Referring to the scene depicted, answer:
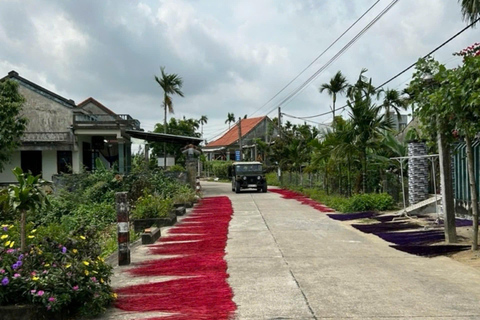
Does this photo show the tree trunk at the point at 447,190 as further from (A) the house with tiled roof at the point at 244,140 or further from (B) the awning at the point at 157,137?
(A) the house with tiled roof at the point at 244,140

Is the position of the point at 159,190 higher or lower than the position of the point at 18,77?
lower

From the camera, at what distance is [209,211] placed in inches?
776

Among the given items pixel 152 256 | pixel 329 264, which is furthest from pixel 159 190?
pixel 329 264

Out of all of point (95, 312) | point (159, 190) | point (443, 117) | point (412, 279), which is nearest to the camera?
point (95, 312)

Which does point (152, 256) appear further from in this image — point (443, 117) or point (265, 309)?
point (443, 117)

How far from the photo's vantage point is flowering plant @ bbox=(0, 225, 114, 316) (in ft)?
18.6

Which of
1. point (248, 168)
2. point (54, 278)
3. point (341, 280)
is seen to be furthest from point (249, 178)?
point (54, 278)

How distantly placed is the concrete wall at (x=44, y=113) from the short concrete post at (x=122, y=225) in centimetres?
2449

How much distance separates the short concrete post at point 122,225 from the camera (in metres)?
8.93

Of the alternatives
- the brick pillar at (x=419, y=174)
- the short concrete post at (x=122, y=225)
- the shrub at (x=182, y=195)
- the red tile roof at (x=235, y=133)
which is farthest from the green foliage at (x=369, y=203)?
the red tile roof at (x=235, y=133)

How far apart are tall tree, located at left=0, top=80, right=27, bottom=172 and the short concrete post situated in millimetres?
20298

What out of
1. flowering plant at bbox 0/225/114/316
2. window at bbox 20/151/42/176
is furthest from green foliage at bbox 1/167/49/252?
window at bbox 20/151/42/176

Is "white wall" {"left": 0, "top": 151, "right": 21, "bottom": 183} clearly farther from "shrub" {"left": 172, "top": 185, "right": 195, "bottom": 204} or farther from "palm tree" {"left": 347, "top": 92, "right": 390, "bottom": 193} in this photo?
"palm tree" {"left": 347, "top": 92, "right": 390, "bottom": 193}

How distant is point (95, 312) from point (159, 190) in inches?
655
